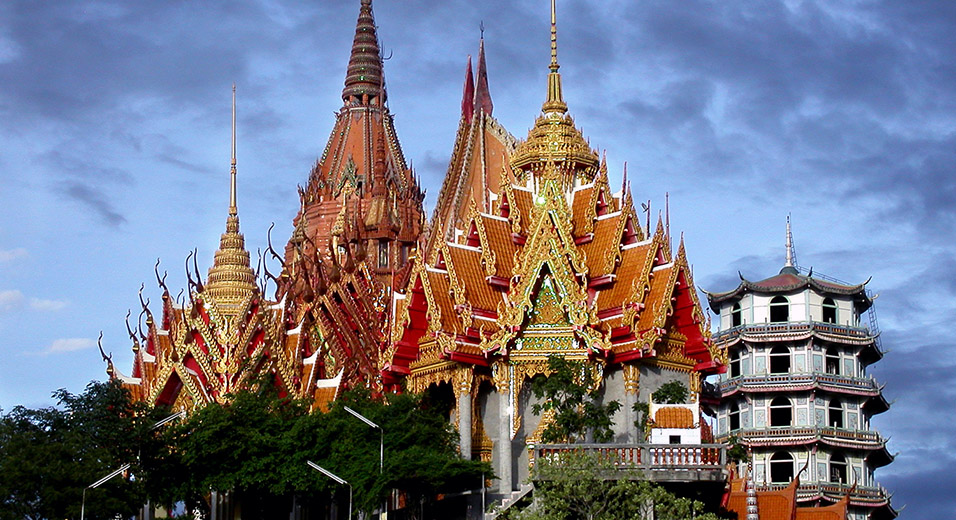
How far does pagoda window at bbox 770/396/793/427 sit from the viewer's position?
63156mm

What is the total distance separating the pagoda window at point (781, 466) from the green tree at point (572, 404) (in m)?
26.1

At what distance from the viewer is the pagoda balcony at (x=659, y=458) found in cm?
3362

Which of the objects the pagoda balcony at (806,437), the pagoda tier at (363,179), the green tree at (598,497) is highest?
the pagoda tier at (363,179)

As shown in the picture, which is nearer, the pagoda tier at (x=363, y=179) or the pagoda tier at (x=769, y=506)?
the pagoda tier at (x=769, y=506)

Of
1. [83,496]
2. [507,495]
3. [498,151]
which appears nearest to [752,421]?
[498,151]

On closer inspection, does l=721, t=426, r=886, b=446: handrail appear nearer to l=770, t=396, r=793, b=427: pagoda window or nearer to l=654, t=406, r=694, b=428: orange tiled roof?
l=770, t=396, r=793, b=427: pagoda window

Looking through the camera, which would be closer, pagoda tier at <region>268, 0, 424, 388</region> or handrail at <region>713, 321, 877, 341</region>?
pagoda tier at <region>268, 0, 424, 388</region>

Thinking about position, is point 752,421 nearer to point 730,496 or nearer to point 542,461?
point 730,496

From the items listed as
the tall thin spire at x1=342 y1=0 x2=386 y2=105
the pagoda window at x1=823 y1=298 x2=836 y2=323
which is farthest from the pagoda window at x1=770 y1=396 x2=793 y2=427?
the tall thin spire at x1=342 y1=0 x2=386 y2=105

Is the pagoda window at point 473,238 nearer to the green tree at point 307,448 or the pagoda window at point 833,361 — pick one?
the green tree at point 307,448

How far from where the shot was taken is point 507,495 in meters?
36.5

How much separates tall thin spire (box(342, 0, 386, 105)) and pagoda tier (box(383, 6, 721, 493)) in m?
28.1

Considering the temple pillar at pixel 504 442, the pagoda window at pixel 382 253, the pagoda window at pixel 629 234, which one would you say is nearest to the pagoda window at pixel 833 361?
the pagoda window at pixel 382 253

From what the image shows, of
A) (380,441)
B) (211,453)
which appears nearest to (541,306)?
(380,441)
